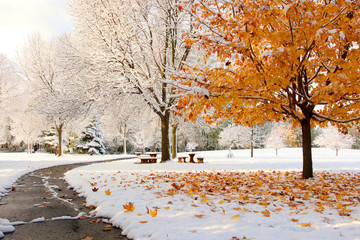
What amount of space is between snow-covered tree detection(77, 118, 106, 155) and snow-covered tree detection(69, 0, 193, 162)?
84.7ft

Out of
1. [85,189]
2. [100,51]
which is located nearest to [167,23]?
[100,51]

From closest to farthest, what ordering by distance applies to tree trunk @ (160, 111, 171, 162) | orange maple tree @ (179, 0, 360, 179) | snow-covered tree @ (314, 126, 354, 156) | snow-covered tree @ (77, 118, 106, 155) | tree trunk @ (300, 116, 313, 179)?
orange maple tree @ (179, 0, 360, 179) < tree trunk @ (300, 116, 313, 179) < tree trunk @ (160, 111, 171, 162) < snow-covered tree @ (314, 126, 354, 156) < snow-covered tree @ (77, 118, 106, 155)

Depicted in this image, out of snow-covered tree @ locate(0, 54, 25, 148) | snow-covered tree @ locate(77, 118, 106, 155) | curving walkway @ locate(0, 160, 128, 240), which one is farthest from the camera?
snow-covered tree @ locate(77, 118, 106, 155)

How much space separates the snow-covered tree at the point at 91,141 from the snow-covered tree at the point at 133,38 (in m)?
25.8

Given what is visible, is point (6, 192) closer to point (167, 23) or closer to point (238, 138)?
point (167, 23)

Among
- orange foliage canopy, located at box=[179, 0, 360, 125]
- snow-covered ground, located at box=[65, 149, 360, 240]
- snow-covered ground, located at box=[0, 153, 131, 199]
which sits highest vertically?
orange foliage canopy, located at box=[179, 0, 360, 125]

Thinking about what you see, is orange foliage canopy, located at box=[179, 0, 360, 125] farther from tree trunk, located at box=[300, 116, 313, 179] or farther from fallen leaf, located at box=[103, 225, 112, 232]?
fallen leaf, located at box=[103, 225, 112, 232]

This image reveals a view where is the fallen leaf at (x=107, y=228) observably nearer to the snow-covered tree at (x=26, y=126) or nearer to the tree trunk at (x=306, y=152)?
the tree trunk at (x=306, y=152)

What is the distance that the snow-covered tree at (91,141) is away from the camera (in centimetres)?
3775

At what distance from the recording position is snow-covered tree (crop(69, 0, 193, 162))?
41.4 feet

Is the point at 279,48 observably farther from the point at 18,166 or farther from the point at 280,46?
the point at 18,166

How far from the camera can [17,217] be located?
3885mm

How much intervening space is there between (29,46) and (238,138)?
27068 mm

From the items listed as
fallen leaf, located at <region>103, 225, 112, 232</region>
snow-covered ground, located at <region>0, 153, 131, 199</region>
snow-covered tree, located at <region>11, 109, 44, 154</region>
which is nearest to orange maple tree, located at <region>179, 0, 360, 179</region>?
fallen leaf, located at <region>103, 225, 112, 232</region>
